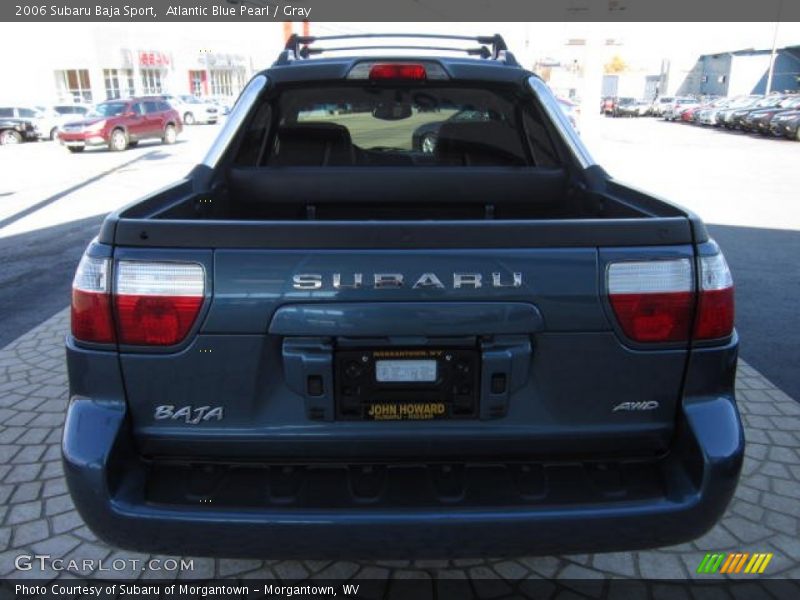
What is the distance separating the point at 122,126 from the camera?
23359 mm

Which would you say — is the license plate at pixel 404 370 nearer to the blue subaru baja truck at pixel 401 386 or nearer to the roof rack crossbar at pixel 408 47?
the blue subaru baja truck at pixel 401 386

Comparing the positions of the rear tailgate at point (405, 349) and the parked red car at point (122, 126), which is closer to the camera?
the rear tailgate at point (405, 349)

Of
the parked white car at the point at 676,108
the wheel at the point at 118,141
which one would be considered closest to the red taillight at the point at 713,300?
the wheel at the point at 118,141

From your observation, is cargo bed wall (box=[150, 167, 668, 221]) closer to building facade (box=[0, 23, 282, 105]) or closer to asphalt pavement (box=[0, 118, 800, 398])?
asphalt pavement (box=[0, 118, 800, 398])

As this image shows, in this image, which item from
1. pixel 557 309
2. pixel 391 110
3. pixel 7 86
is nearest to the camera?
pixel 557 309

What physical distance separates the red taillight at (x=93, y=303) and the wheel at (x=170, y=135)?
85.8 feet

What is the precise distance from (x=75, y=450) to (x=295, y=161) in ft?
7.53

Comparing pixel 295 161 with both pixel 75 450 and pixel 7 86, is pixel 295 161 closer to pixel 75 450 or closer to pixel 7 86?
pixel 75 450

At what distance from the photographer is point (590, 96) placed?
15.0 meters

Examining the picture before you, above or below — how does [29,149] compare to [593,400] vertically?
below

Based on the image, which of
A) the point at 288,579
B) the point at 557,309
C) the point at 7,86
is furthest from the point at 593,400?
the point at 7,86

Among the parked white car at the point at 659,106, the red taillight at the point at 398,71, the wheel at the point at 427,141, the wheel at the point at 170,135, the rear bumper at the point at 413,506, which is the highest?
the red taillight at the point at 398,71

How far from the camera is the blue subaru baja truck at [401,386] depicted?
73.7 inches
